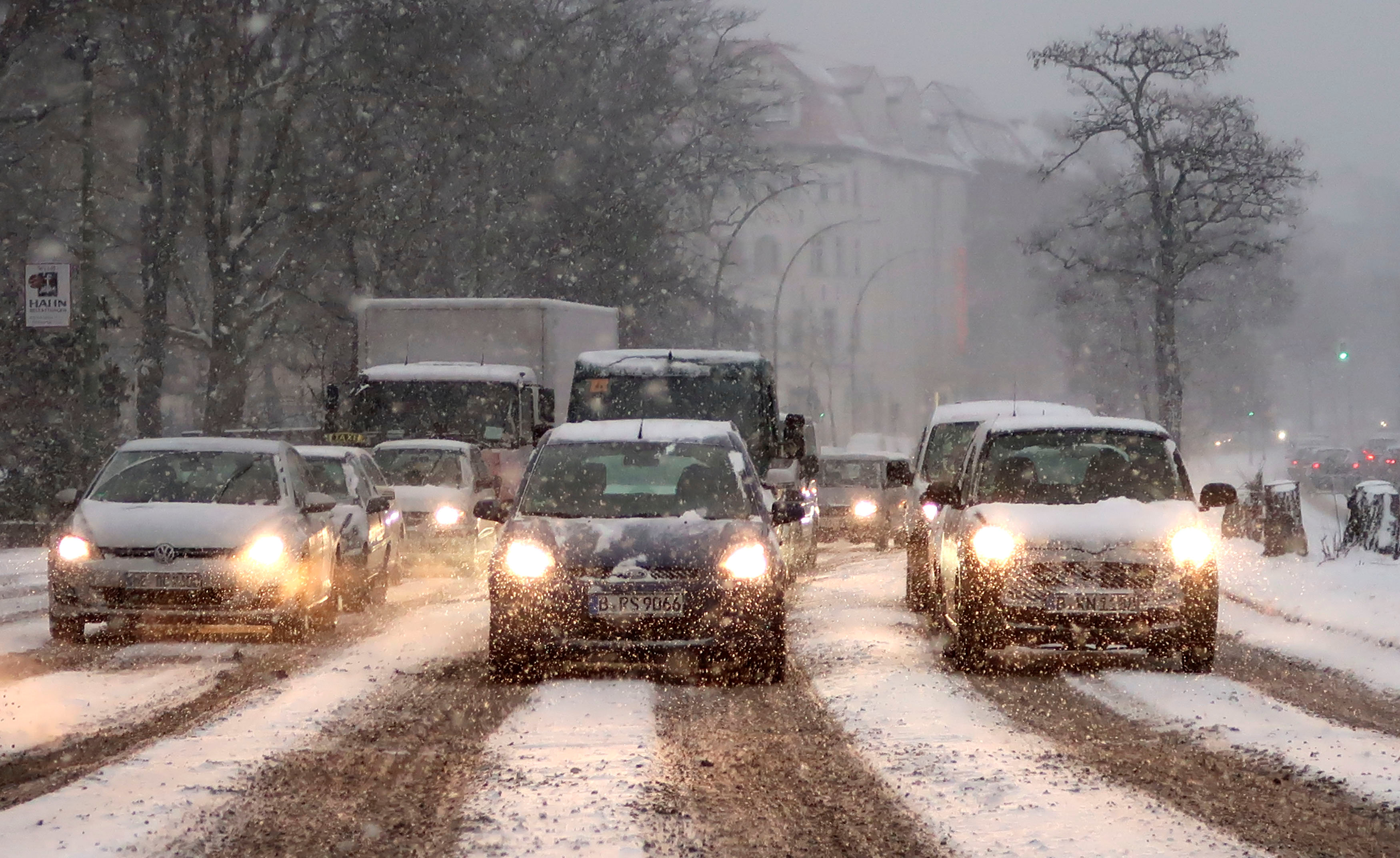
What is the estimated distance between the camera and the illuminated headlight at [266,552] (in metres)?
13.5

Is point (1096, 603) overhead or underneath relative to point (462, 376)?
underneath

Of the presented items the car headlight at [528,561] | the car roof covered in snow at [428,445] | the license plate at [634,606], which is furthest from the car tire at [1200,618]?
the car roof covered in snow at [428,445]

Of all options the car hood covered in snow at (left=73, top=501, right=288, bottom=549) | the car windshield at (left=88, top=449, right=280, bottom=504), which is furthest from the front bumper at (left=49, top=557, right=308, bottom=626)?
the car windshield at (left=88, top=449, right=280, bottom=504)

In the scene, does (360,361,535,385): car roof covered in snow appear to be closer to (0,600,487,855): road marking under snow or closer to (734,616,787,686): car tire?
(0,600,487,855): road marking under snow

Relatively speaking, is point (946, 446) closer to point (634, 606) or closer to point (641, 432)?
point (641, 432)

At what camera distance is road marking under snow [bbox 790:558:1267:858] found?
21.6ft

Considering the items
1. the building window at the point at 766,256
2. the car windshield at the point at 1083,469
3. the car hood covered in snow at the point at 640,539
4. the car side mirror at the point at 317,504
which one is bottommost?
the car hood covered in snow at the point at 640,539

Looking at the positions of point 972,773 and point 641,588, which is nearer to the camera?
point 972,773

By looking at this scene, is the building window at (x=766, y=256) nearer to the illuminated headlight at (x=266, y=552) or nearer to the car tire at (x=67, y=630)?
the illuminated headlight at (x=266, y=552)

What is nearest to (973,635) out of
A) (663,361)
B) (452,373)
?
(663,361)

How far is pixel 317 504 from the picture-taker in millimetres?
14742

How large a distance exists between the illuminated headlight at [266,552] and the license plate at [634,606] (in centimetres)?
347

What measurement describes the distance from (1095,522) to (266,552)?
5.81 metres

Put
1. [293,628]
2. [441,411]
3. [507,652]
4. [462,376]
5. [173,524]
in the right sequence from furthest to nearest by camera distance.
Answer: [462,376] < [441,411] < [293,628] < [173,524] < [507,652]
